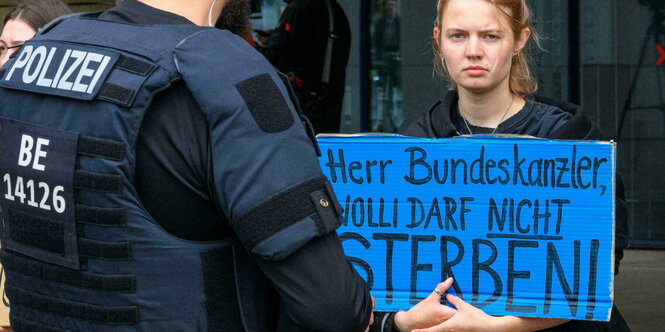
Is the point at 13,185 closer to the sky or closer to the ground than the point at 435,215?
closer to the sky

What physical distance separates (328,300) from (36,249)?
57cm

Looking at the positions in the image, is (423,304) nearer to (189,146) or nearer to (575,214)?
(575,214)

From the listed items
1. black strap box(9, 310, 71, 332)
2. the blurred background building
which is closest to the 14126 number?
black strap box(9, 310, 71, 332)

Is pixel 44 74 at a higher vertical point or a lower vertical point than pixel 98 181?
higher

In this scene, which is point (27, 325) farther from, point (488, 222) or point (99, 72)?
point (488, 222)

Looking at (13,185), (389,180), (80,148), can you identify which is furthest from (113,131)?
(389,180)

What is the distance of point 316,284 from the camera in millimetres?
1490

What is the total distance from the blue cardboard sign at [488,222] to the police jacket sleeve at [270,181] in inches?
23.5

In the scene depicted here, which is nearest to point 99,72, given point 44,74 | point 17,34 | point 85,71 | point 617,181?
point 85,71

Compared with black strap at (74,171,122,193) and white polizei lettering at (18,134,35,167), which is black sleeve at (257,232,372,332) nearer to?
black strap at (74,171,122,193)

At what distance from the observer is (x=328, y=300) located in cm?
150

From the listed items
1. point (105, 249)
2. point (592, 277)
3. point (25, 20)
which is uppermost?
point (25, 20)

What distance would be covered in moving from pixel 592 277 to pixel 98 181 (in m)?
1.19

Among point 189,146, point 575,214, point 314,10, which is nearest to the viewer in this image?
point 189,146
